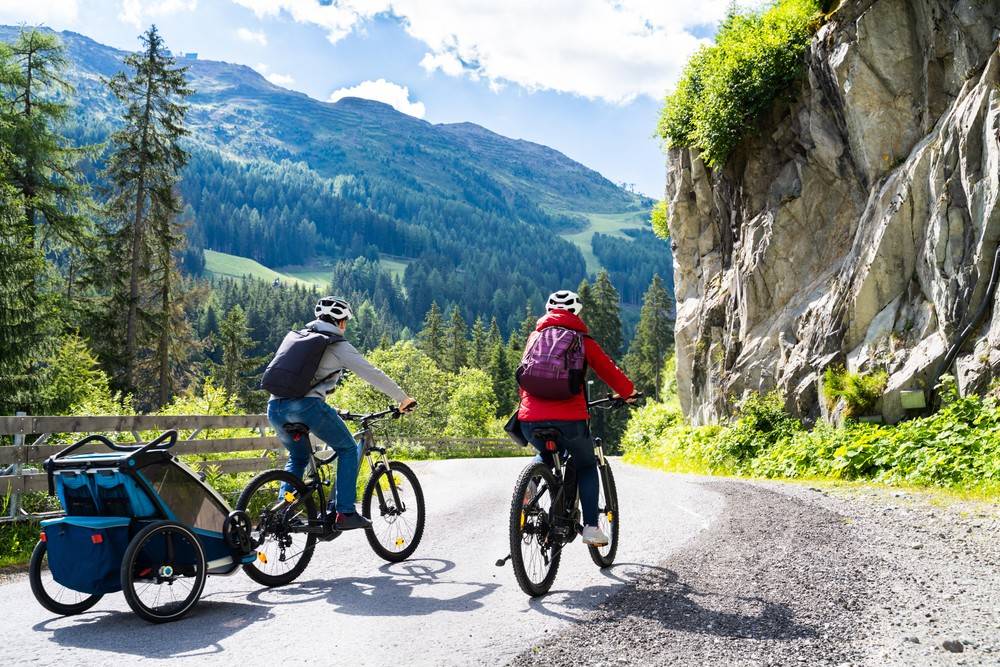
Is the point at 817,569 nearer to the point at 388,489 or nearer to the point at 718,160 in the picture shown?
the point at 388,489

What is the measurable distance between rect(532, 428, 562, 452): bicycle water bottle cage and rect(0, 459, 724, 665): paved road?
1.06m

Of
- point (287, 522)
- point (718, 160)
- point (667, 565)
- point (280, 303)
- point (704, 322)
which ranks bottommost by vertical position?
point (667, 565)

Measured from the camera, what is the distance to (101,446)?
33.5ft

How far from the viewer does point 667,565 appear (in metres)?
6.34

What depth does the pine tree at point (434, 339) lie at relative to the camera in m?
91.6

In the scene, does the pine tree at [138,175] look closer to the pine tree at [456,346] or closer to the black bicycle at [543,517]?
the black bicycle at [543,517]

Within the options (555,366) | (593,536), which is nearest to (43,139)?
(555,366)

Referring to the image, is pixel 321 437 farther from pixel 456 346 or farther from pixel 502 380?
pixel 456 346

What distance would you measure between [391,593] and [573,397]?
2043 mm

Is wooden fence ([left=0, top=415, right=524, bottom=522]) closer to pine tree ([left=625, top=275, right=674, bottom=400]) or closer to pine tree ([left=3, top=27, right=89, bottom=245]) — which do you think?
pine tree ([left=3, top=27, right=89, bottom=245])

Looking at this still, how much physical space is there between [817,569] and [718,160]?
748 inches

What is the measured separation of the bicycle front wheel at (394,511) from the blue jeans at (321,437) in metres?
0.43

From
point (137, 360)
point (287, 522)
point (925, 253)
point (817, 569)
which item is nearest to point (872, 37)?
point (925, 253)

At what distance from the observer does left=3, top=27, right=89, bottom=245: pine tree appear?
24.8 metres
